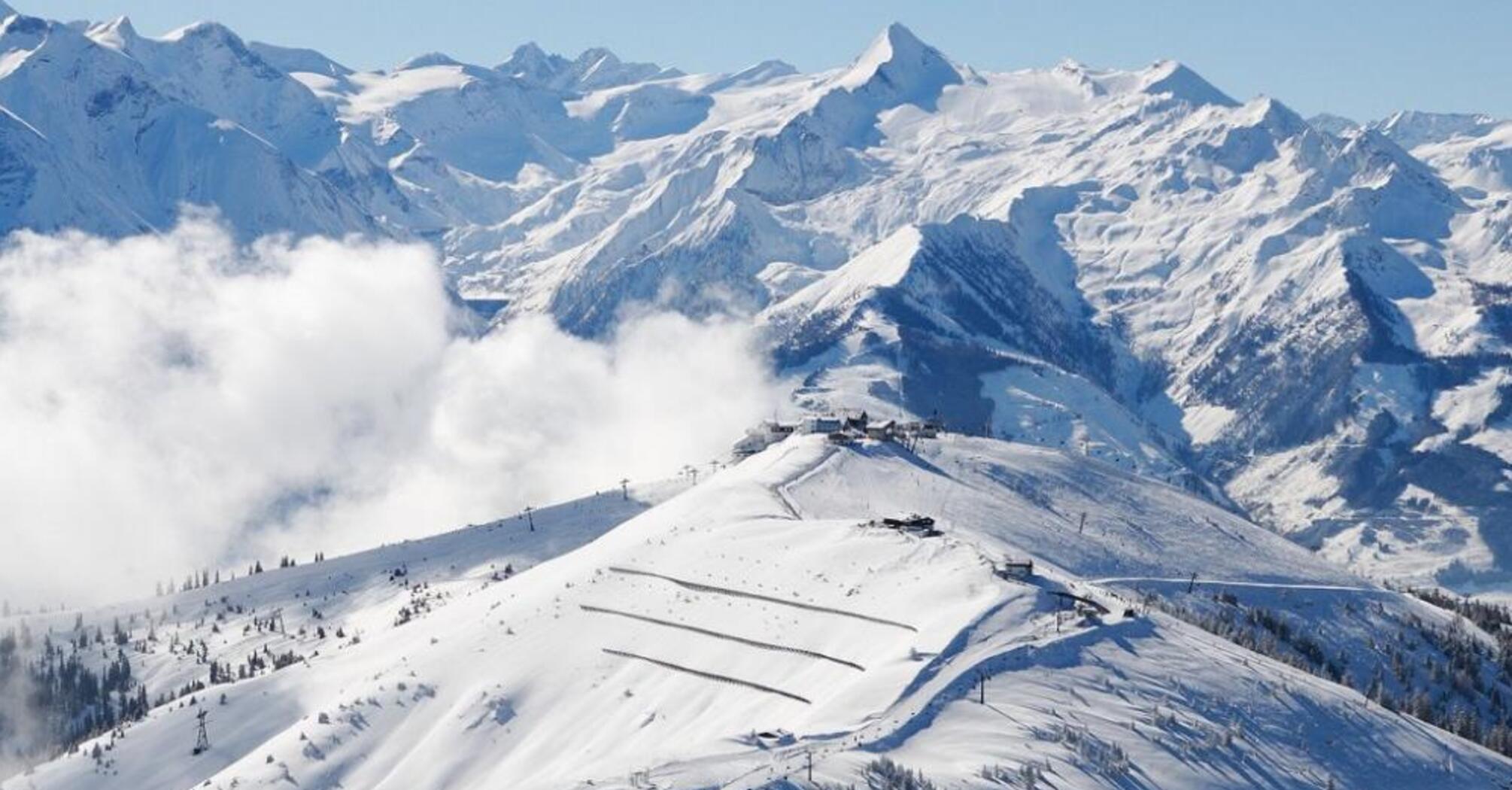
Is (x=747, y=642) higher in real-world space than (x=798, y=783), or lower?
higher

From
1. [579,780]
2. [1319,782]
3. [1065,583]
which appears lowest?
[1319,782]

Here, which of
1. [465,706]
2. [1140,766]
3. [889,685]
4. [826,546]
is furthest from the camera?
[826,546]

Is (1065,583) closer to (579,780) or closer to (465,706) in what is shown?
(465,706)

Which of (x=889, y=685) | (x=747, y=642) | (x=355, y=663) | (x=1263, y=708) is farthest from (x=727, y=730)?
(x=355, y=663)

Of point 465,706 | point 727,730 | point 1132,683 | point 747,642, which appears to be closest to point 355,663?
point 465,706

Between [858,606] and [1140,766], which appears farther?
[858,606]

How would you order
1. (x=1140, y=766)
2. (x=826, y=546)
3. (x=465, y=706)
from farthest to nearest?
(x=826, y=546) < (x=465, y=706) < (x=1140, y=766)
